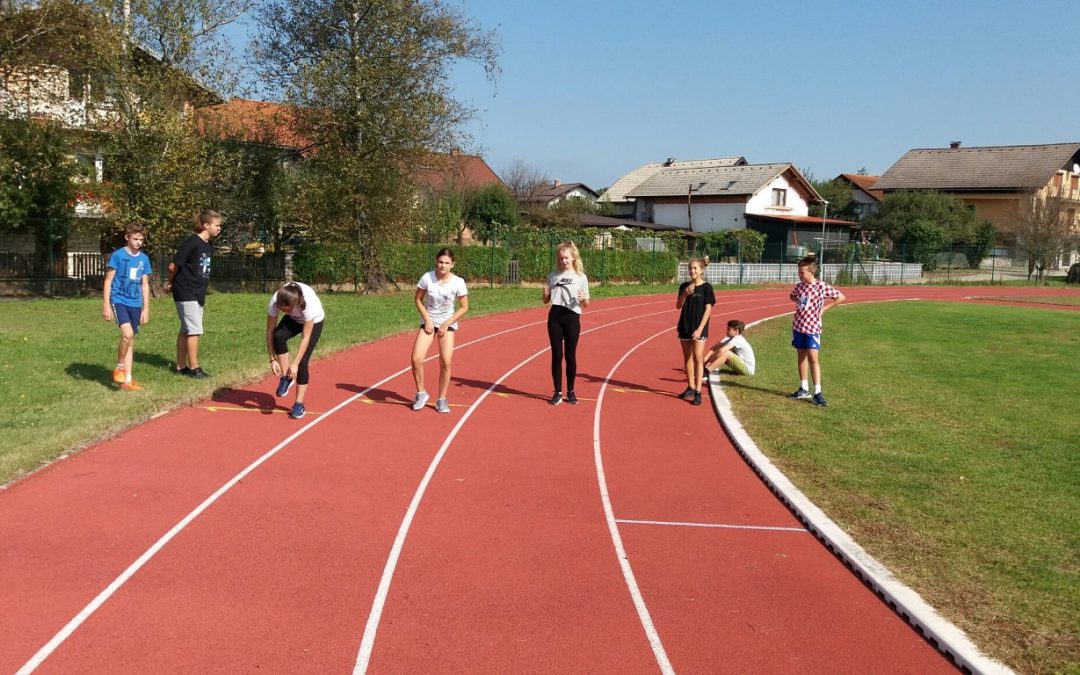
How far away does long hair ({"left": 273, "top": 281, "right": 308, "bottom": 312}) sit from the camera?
847 centimetres

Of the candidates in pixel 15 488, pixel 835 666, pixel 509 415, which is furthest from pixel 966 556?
pixel 15 488

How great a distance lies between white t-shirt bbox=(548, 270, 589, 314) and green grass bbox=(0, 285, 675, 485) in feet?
11.5

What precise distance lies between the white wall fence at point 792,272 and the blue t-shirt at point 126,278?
29.7 metres

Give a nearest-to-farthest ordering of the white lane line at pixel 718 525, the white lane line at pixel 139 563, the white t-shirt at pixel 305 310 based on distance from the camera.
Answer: the white lane line at pixel 139 563 < the white lane line at pixel 718 525 < the white t-shirt at pixel 305 310

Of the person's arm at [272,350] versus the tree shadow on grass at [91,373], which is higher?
the person's arm at [272,350]

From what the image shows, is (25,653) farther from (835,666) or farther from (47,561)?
(835,666)

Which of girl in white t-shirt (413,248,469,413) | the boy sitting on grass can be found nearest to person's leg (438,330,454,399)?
girl in white t-shirt (413,248,469,413)

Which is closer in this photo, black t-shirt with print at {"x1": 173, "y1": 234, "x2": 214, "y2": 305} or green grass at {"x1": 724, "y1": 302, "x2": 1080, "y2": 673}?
green grass at {"x1": 724, "y1": 302, "x2": 1080, "y2": 673}

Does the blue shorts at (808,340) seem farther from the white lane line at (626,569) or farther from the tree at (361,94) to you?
the tree at (361,94)

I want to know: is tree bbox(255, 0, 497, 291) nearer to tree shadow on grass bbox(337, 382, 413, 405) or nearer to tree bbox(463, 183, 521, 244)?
tree shadow on grass bbox(337, 382, 413, 405)

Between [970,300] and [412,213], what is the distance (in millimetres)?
22181

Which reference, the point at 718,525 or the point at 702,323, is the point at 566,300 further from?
the point at 718,525

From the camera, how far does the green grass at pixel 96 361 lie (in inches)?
305

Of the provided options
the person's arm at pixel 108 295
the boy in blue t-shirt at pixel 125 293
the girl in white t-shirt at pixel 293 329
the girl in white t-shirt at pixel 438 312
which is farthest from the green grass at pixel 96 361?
the girl in white t-shirt at pixel 438 312
